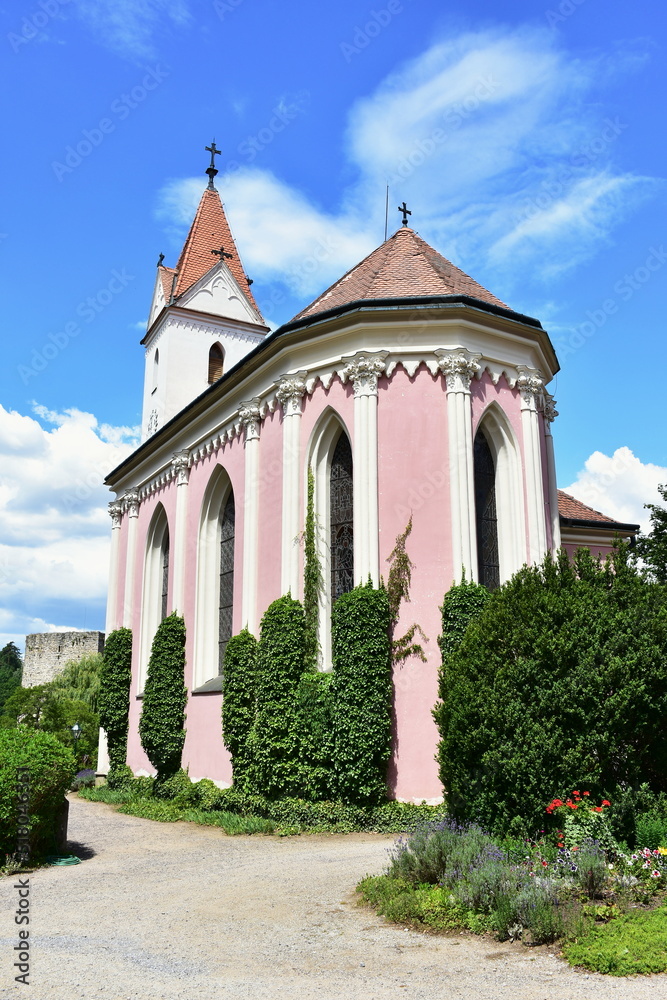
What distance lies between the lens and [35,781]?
1067 cm

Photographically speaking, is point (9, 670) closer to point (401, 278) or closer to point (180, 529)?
point (180, 529)

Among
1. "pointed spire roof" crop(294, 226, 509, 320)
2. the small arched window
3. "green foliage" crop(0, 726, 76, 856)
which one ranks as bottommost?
"green foliage" crop(0, 726, 76, 856)

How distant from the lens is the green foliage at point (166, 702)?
2038cm

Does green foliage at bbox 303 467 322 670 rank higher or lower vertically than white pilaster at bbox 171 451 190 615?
lower

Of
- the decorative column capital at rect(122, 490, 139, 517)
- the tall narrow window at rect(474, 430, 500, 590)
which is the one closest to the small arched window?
the decorative column capital at rect(122, 490, 139, 517)

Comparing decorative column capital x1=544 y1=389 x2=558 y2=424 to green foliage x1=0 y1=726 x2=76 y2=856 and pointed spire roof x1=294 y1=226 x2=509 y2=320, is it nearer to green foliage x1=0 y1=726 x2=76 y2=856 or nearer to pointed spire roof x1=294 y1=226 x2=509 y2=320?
pointed spire roof x1=294 y1=226 x2=509 y2=320

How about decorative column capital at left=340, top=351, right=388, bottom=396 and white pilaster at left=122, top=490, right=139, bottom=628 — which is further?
white pilaster at left=122, top=490, right=139, bottom=628

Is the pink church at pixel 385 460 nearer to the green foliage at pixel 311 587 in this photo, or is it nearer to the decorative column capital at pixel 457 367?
the decorative column capital at pixel 457 367

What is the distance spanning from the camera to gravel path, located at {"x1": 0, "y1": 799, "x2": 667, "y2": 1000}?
5754mm

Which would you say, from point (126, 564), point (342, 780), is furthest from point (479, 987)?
point (126, 564)

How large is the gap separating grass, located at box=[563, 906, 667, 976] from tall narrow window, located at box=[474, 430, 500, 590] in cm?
978

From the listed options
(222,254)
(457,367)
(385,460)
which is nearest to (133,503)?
(222,254)

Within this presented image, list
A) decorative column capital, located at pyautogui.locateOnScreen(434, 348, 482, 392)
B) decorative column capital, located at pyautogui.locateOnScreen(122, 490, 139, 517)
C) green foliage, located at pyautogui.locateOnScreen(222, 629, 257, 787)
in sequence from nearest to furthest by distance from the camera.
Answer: decorative column capital, located at pyautogui.locateOnScreen(434, 348, 482, 392) → green foliage, located at pyautogui.locateOnScreen(222, 629, 257, 787) → decorative column capital, located at pyautogui.locateOnScreen(122, 490, 139, 517)

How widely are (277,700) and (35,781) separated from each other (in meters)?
5.61
